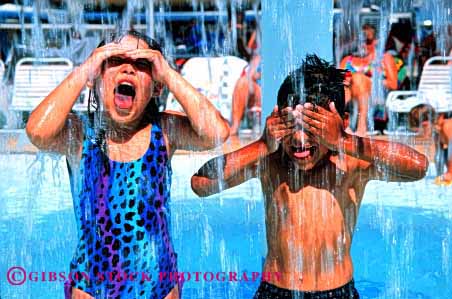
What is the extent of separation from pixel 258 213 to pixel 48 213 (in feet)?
4.81

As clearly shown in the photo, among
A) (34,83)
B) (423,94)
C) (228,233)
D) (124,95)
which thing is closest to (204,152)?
(228,233)

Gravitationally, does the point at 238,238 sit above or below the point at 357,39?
below

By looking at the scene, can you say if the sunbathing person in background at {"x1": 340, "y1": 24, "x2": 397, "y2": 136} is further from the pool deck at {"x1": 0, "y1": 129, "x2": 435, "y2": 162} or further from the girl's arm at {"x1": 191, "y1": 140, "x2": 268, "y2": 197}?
the girl's arm at {"x1": 191, "y1": 140, "x2": 268, "y2": 197}

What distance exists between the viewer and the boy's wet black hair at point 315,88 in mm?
2373

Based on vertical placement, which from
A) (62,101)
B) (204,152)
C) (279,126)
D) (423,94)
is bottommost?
(204,152)

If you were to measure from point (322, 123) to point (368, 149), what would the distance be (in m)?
0.24

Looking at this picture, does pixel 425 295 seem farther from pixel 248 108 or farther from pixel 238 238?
pixel 248 108

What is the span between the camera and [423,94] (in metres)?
7.74

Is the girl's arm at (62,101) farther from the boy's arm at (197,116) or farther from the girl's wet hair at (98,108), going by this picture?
the boy's arm at (197,116)

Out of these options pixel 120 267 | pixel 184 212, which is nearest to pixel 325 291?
pixel 120 267

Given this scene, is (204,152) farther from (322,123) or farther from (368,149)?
(322,123)

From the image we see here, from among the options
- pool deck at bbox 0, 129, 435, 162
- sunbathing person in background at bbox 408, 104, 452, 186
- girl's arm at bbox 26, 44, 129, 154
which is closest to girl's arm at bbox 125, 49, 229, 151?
girl's arm at bbox 26, 44, 129, 154

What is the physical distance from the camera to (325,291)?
246cm

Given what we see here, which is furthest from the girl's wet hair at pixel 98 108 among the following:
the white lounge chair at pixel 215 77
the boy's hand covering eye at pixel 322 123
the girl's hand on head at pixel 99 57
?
the white lounge chair at pixel 215 77
